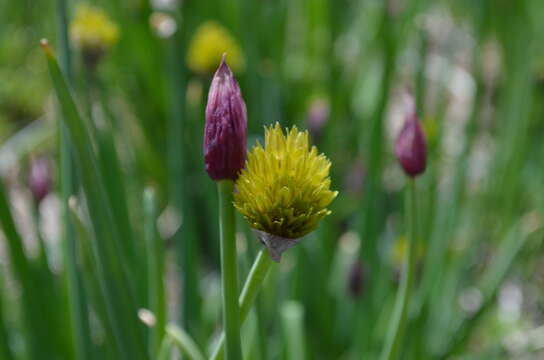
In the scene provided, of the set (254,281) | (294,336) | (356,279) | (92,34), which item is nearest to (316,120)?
(356,279)

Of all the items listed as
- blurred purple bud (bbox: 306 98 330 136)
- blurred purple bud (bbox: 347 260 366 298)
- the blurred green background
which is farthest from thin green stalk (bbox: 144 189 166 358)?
blurred purple bud (bbox: 306 98 330 136)

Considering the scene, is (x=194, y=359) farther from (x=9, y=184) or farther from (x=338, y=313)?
(x=9, y=184)

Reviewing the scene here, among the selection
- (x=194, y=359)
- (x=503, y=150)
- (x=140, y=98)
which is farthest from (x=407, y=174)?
(x=140, y=98)

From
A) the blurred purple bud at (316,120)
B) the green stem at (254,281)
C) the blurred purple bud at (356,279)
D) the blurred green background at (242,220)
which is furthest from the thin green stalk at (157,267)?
the blurred purple bud at (316,120)

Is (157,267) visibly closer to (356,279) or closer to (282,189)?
(282,189)

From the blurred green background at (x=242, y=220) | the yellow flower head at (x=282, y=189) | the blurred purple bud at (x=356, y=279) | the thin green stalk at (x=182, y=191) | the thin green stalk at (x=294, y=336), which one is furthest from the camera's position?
the blurred purple bud at (x=356, y=279)

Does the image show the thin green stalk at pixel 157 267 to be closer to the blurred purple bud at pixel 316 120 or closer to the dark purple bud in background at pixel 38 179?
the dark purple bud in background at pixel 38 179
